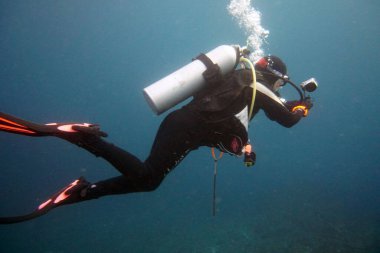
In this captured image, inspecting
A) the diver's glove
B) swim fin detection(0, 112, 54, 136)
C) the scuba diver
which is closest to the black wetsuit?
the scuba diver

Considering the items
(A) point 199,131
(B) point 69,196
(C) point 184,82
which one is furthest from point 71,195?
(C) point 184,82

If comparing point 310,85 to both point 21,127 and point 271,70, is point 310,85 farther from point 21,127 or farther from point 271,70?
point 21,127

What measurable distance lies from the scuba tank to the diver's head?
388mm

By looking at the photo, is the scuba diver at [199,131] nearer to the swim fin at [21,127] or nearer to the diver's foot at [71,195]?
the diver's foot at [71,195]

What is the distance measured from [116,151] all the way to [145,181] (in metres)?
0.53

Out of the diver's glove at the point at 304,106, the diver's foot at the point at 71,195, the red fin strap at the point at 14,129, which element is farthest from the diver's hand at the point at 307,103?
the red fin strap at the point at 14,129

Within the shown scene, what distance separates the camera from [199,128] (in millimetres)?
3658

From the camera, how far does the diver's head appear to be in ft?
13.1

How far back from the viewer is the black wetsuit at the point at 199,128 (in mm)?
3475

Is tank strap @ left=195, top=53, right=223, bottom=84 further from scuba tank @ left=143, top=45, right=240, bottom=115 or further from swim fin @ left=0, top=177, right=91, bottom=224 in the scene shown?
swim fin @ left=0, top=177, right=91, bottom=224

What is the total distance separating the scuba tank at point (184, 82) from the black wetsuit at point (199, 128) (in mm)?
166

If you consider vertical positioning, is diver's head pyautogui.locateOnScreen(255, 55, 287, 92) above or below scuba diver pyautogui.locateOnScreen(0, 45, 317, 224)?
above

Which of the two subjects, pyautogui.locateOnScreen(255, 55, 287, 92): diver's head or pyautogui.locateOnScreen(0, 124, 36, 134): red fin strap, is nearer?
pyautogui.locateOnScreen(0, 124, 36, 134): red fin strap

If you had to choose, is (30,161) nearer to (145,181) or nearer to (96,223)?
(96,223)
